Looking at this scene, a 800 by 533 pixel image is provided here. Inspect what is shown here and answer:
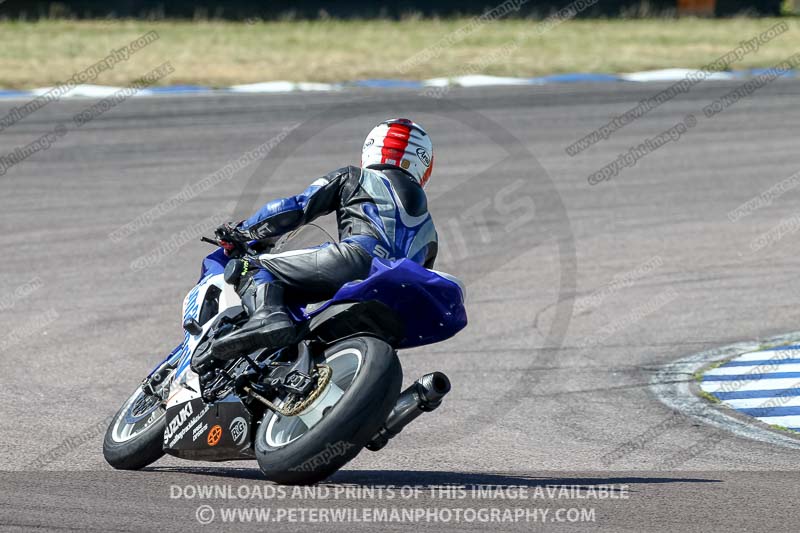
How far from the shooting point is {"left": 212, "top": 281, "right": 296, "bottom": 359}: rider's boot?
5.55 m

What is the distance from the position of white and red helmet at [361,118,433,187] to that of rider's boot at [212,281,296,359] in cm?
86

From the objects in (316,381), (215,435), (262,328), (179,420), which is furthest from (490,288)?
(316,381)

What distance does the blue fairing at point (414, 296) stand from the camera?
5.36m

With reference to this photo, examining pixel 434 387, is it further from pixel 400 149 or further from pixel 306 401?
pixel 400 149

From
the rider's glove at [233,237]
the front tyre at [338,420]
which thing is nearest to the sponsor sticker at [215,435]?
the front tyre at [338,420]

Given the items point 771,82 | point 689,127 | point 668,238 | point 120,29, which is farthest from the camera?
point 120,29

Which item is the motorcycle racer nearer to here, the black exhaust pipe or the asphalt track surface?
the black exhaust pipe

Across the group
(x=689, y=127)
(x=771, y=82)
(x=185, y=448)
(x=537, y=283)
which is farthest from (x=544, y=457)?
(x=771, y=82)

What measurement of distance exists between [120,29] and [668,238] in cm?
1853

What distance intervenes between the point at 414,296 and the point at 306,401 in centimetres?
67

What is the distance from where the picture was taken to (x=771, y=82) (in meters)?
24.5

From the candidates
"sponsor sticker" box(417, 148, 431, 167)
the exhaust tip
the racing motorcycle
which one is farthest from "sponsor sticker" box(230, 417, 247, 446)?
"sponsor sticker" box(417, 148, 431, 167)

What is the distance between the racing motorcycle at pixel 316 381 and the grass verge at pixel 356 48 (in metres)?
16.1

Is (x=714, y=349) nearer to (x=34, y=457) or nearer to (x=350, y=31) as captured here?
(x=34, y=457)
